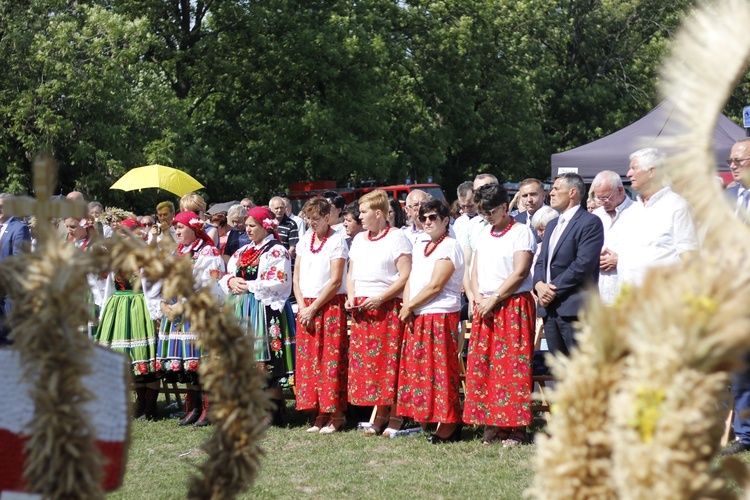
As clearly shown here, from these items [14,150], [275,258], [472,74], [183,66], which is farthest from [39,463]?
[472,74]

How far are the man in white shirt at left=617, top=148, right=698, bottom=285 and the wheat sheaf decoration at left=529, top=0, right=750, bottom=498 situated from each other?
3372 millimetres

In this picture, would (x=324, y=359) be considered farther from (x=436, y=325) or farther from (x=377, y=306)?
(x=436, y=325)

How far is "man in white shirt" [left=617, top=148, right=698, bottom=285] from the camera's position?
5.37 metres

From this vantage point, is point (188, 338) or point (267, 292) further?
point (188, 338)

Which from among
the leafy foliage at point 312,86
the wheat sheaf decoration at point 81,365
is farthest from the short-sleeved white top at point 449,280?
the leafy foliage at point 312,86

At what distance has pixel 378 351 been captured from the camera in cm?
732

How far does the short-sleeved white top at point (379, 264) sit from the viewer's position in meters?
7.25

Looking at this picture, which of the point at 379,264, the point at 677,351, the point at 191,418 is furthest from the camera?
the point at 191,418

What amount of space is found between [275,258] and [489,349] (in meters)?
1.87

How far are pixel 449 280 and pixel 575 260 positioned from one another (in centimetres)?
101

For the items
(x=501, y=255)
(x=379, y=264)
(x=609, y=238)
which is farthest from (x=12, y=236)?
(x=609, y=238)

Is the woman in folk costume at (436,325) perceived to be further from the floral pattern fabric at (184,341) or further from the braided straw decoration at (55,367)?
the braided straw decoration at (55,367)

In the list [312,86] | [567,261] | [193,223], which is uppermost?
[312,86]

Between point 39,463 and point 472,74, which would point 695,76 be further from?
point 472,74
